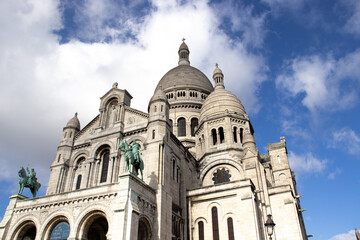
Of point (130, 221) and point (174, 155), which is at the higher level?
point (174, 155)

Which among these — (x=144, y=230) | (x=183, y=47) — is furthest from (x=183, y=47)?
(x=144, y=230)

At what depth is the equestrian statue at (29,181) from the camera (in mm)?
28642

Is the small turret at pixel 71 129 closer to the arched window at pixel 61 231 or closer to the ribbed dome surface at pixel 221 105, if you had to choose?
the arched window at pixel 61 231

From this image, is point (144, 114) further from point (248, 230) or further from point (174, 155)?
point (248, 230)

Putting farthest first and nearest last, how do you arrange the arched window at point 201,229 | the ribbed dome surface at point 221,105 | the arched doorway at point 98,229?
the ribbed dome surface at point 221,105 → the arched window at point 201,229 → the arched doorway at point 98,229

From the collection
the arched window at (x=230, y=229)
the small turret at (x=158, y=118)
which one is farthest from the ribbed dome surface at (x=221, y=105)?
the arched window at (x=230, y=229)

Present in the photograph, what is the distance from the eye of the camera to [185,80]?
179ft

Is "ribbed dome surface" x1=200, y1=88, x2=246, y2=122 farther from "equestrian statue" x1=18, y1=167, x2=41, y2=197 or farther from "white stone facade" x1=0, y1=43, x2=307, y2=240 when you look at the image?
"equestrian statue" x1=18, y1=167, x2=41, y2=197

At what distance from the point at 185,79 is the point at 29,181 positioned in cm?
3255

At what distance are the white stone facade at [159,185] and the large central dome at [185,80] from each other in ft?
32.8

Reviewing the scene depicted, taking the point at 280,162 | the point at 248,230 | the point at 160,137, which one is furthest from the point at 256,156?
the point at 160,137

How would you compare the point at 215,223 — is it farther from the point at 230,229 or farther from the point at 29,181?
the point at 29,181

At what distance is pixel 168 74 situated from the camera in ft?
190

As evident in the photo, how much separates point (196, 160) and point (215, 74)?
1679 centimetres
